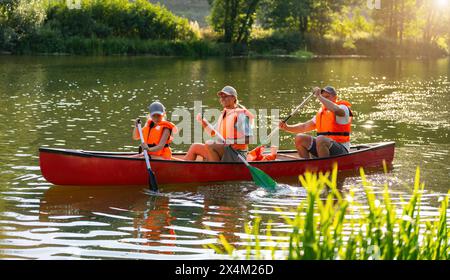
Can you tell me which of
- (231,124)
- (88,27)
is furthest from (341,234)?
(88,27)

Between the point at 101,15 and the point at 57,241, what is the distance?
34985 mm

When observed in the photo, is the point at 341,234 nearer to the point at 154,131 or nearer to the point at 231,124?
the point at 154,131

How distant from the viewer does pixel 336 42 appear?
48.3m

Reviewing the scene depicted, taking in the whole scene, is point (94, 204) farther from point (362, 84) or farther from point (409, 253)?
point (362, 84)

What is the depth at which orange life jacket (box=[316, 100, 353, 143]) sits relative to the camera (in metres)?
11.2

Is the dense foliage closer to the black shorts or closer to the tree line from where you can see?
the tree line

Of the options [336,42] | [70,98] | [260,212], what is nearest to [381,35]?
[336,42]

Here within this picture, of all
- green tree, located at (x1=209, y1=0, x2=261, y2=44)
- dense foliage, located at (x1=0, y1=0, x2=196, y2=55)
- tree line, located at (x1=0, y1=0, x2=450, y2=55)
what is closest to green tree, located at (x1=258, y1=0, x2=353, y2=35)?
tree line, located at (x1=0, y1=0, x2=450, y2=55)

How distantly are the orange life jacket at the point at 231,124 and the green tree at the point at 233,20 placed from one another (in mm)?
33698

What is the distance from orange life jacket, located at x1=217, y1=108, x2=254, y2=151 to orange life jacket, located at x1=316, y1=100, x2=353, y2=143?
1.22m

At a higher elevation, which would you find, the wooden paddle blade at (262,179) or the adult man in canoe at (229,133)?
the adult man in canoe at (229,133)

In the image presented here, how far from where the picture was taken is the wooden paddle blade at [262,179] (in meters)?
10.3

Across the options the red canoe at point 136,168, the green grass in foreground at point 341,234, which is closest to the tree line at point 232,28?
the red canoe at point 136,168

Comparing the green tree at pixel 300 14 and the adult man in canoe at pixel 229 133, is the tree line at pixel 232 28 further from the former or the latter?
the adult man in canoe at pixel 229 133
